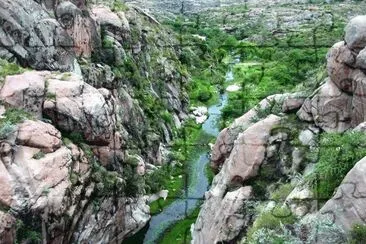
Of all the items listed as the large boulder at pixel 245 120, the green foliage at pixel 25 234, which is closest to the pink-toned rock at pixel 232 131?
the large boulder at pixel 245 120

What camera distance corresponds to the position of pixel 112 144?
7957mm

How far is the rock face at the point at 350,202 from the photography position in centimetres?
384

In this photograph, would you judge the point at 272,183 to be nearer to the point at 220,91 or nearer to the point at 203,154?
the point at 203,154

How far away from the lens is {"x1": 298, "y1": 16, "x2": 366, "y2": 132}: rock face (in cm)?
521

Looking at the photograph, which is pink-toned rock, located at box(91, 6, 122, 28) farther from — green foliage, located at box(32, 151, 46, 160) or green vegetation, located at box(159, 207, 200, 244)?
green foliage, located at box(32, 151, 46, 160)

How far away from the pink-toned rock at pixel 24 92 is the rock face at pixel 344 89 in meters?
3.49

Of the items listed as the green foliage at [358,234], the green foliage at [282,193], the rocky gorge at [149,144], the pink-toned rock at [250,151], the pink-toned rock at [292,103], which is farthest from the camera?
the pink-toned rock at [292,103]

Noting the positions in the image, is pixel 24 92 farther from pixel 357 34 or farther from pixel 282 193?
pixel 357 34

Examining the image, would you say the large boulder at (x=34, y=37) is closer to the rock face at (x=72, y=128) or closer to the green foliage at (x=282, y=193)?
the rock face at (x=72, y=128)

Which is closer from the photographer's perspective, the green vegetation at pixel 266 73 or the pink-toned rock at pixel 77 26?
the pink-toned rock at pixel 77 26

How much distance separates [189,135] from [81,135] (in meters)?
6.00

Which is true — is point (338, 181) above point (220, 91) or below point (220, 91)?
above

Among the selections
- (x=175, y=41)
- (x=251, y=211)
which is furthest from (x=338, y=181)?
(x=175, y=41)

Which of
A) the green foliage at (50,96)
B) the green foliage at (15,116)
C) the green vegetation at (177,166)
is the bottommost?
the green vegetation at (177,166)
